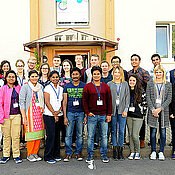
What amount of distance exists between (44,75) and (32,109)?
2.69 ft

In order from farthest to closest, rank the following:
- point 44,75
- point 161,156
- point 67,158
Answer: point 44,75 → point 161,156 → point 67,158

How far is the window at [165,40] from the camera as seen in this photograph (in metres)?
9.44

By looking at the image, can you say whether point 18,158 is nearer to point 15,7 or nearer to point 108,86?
point 108,86

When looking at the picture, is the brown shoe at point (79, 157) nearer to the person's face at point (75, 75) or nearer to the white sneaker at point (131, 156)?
the white sneaker at point (131, 156)

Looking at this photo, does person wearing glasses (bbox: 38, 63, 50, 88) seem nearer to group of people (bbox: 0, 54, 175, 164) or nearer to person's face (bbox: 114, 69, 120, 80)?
group of people (bbox: 0, 54, 175, 164)

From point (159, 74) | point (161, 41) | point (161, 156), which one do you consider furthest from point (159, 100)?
point (161, 41)

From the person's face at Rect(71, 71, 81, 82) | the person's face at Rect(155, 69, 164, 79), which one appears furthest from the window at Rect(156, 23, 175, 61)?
the person's face at Rect(71, 71, 81, 82)

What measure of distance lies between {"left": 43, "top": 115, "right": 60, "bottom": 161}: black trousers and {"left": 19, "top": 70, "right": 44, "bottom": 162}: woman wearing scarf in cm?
20

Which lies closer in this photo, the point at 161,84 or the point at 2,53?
the point at 161,84

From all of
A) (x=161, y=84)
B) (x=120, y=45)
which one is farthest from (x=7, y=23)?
(x=161, y=84)

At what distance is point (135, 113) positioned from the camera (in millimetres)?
4832

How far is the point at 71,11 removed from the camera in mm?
9297

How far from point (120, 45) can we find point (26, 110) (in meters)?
5.58

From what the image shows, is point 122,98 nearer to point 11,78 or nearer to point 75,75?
point 75,75
